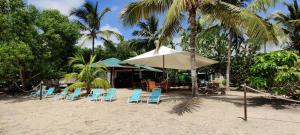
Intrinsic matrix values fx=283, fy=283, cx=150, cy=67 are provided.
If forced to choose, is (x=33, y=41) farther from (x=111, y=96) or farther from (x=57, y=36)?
(x=111, y=96)

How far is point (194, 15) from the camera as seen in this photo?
12.7m

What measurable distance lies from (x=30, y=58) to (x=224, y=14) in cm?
1195

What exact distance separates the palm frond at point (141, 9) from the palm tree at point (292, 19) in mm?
18803

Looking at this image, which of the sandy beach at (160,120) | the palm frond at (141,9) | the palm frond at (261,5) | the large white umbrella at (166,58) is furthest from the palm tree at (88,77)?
the palm frond at (261,5)

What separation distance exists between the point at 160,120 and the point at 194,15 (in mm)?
5641

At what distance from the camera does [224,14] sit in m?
12.3

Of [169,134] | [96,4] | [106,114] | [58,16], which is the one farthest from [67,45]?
[169,134]

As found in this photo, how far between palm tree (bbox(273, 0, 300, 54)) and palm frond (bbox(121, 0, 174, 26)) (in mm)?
18803

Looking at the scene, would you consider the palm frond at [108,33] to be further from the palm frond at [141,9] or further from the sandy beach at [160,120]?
the sandy beach at [160,120]

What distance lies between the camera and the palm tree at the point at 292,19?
2718 centimetres

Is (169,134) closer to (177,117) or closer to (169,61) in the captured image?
(177,117)

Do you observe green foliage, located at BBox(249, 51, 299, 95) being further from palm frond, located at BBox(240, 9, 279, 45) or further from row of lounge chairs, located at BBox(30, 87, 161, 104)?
row of lounge chairs, located at BBox(30, 87, 161, 104)

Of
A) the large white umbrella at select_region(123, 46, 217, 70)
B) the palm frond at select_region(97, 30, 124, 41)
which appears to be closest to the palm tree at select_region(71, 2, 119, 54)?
the palm frond at select_region(97, 30, 124, 41)

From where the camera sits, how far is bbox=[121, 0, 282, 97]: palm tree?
37.2 ft
